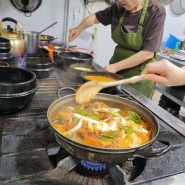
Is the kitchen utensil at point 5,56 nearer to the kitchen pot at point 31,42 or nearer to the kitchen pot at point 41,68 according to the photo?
the kitchen pot at point 41,68

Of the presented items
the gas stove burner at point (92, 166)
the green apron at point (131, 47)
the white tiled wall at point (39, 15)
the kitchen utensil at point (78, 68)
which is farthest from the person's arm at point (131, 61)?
the white tiled wall at point (39, 15)

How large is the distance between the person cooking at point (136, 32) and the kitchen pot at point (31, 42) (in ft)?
2.32

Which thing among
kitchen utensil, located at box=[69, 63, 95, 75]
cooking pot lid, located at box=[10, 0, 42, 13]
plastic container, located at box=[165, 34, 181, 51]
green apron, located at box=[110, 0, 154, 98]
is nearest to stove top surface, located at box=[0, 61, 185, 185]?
kitchen utensil, located at box=[69, 63, 95, 75]

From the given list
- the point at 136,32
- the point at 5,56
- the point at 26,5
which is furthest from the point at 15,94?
the point at 26,5

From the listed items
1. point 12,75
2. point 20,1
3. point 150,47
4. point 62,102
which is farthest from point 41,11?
point 62,102

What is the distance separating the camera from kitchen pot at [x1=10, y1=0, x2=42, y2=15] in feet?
10.3

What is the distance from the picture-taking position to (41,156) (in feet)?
2.70

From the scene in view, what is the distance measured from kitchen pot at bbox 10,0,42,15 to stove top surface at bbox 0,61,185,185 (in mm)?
2449

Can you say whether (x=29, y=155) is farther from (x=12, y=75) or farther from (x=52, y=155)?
(x=12, y=75)

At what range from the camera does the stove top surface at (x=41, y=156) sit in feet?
2.38

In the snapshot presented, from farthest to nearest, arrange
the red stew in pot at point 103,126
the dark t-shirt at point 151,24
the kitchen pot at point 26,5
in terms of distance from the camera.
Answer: the kitchen pot at point 26,5 < the dark t-shirt at point 151,24 < the red stew in pot at point 103,126

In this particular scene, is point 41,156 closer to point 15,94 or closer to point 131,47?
point 15,94

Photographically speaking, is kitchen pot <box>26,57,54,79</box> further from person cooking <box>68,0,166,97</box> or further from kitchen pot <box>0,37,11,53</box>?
person cooking <box>68,0,166,97</box>

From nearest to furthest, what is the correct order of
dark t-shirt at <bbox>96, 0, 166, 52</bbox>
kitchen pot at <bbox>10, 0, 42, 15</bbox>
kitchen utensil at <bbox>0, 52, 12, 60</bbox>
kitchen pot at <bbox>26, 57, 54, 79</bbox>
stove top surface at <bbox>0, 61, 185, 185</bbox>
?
stove top surface at <bbox>0, 61, 185, 185</bbox>, kitchen pot at <bbox>26, 57, 54, 79</bbox>, kitchen utensil at <bbox>0, 52, 12, 60</bbox>, dark t-shirt at <bbox>96, 0, 166, 52</bbox>, kitchen pot at <bbox>10, 0, 42, 15</bbox>
